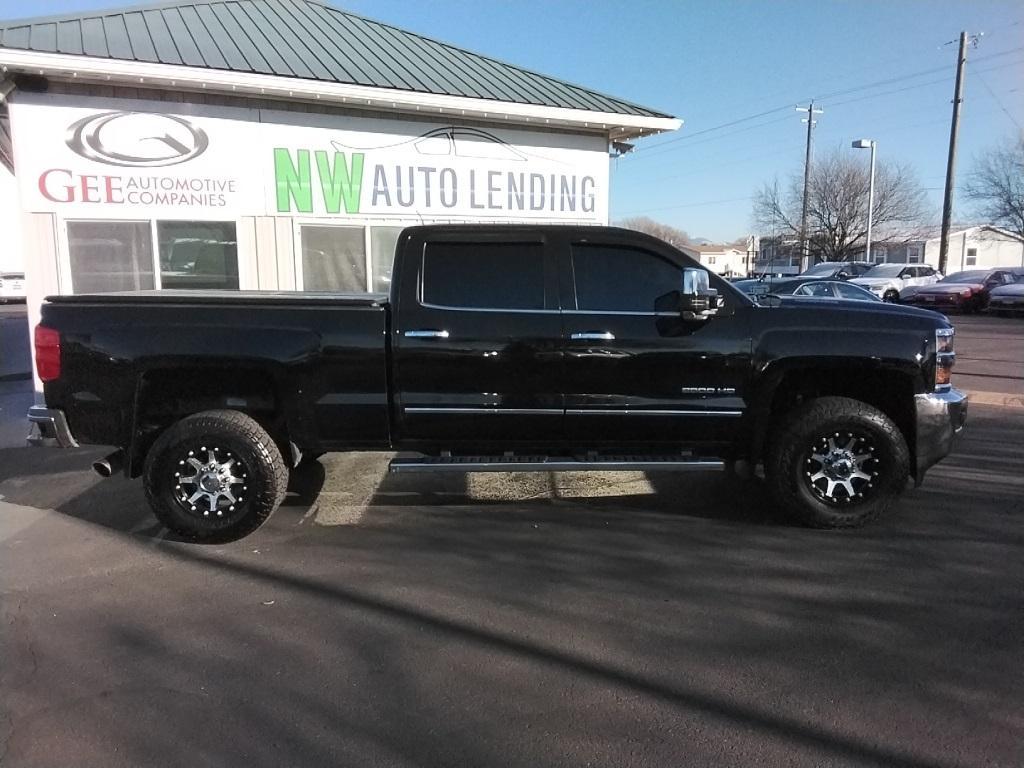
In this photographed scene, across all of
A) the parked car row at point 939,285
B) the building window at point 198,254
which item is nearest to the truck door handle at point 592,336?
the building window at point 198,254

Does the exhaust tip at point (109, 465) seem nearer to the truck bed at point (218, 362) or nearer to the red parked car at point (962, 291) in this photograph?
the truck bed at point (218, 362)

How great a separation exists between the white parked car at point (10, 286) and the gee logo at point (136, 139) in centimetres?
3030

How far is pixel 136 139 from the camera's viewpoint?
28.6 feet

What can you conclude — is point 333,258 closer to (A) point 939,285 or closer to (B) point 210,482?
(B) point 210,482

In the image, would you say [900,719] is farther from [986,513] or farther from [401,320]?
[401,320]

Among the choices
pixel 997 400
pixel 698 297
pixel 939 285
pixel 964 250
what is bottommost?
pixel 997 400

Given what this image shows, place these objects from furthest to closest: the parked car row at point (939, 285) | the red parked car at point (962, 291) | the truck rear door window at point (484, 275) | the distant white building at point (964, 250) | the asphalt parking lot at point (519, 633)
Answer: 1. the distant white building at point (964, 250)
2. the red parked car at point (962, 291)
3. the parked car row at point (939, 285)
4. the truck rear door window at point (484, 275)
5. the asphalt parking lot at point (519, 633)

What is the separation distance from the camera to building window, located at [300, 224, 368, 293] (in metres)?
9.68

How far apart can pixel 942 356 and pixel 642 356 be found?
Answer: 1.96 metres

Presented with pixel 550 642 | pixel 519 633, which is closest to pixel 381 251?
pixel 519 633

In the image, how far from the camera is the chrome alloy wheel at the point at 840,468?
5004 millimetres

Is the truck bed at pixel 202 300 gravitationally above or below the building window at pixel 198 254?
below

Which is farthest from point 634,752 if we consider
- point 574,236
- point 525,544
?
point 574,236

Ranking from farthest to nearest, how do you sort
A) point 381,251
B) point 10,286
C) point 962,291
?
1. point 10,286
2. point 962,291
3. point 381,251
